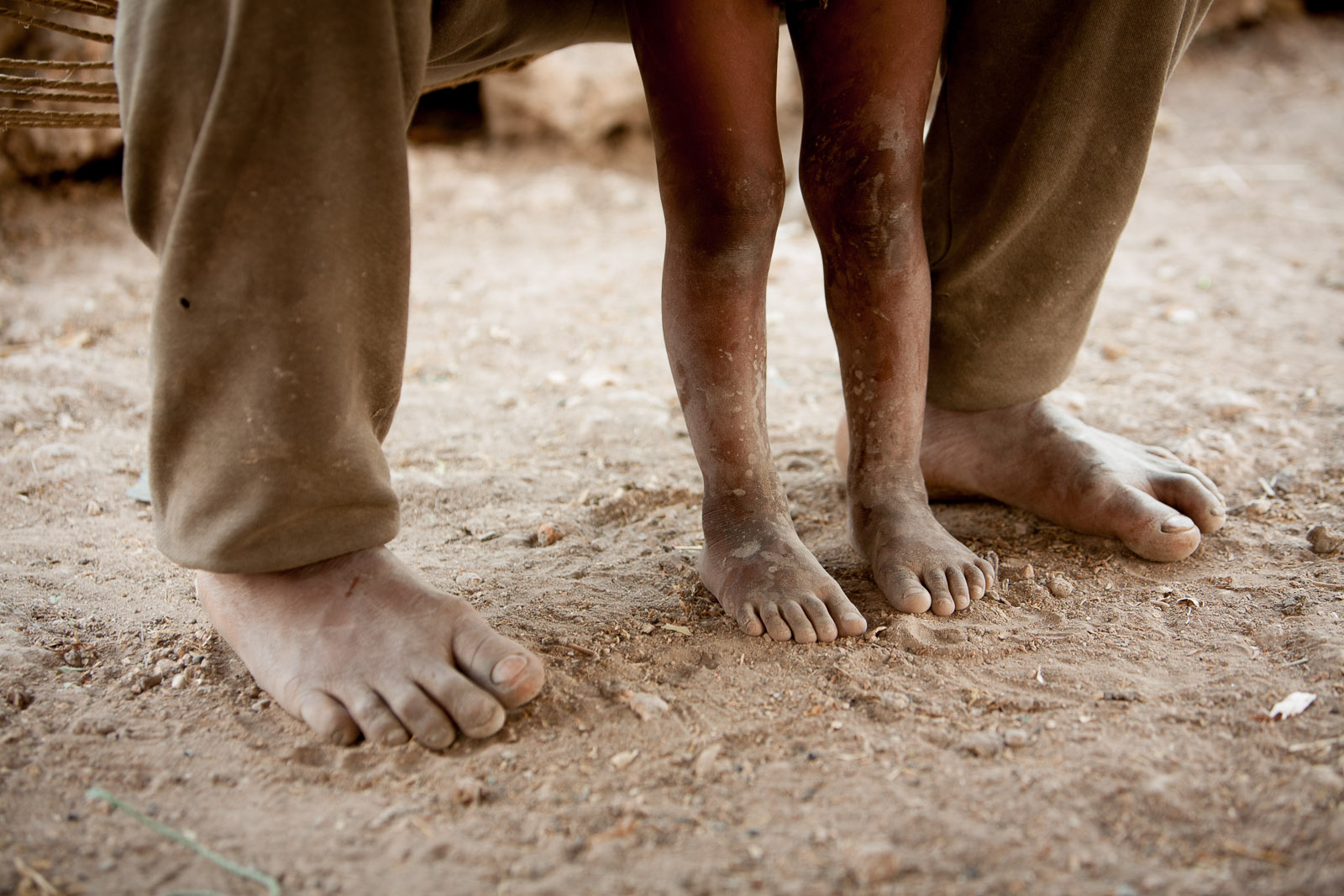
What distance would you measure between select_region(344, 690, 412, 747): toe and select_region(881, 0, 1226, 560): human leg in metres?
1.07

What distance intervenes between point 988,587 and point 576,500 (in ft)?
2.64

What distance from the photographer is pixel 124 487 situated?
198 centimetres

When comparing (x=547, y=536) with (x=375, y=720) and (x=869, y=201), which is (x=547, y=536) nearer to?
(x=375, y=720)

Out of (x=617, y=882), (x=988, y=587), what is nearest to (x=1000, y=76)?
(x=988, y=587)

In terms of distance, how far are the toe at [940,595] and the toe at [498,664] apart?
561 millimetres

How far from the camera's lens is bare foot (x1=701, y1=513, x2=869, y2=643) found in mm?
1363

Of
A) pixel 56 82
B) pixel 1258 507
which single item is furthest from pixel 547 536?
pixel 1258 507

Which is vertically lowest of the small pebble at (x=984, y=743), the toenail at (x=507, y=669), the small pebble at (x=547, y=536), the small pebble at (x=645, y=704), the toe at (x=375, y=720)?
the small pebble at (x=547, y=536)

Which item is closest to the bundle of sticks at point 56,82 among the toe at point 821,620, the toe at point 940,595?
the toe at point 821,620

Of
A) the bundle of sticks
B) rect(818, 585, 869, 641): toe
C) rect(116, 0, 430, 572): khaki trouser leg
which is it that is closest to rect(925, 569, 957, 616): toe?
rect(818, 585, 869, 641): toe

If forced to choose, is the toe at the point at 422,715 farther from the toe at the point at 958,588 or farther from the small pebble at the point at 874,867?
the toe at the point at 958,588

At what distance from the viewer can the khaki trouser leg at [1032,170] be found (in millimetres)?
1446

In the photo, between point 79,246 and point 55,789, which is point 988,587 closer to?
point 55,789

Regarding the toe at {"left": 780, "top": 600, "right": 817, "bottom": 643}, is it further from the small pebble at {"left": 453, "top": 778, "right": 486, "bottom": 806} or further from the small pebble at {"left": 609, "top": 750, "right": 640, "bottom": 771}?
the small pebble at {"left": 453, "top": 778, "right": 486, "bottom": 806}
